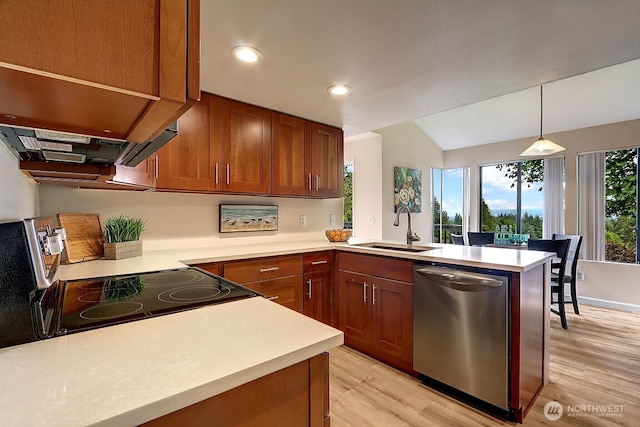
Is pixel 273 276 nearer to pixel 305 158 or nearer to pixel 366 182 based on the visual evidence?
pixel 305 158

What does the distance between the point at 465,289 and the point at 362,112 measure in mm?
1741

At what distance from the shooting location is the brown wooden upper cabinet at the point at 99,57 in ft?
1.44

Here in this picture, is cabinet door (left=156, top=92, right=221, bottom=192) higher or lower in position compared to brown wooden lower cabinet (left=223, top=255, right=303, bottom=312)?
higher

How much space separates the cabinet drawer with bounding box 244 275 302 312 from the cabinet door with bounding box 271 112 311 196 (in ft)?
2.67

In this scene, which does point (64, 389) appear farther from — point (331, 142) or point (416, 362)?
point (331, 142)

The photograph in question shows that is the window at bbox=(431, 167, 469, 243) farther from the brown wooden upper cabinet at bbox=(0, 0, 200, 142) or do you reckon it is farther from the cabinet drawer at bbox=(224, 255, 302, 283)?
the brown wooden upper cabinet at bbox=(0, 0, 200, 142)

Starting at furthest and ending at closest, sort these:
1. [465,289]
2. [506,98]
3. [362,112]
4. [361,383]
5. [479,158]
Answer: [479,158] → [506,98] → [362,112] → [361,383] → [465,289]

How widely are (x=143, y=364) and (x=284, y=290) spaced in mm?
1812

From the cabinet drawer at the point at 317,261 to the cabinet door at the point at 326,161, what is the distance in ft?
2.26

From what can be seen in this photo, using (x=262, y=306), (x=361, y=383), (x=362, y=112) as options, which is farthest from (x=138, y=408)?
(x=362, y=112)

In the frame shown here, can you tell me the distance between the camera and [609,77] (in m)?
3.46

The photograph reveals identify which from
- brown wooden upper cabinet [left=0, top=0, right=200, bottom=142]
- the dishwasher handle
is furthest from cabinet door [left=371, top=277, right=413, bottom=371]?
brown wooden upper cabinet [left=0, top=0, right=200, bottom=142]

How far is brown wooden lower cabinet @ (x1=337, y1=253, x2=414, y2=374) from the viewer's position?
7.29ft

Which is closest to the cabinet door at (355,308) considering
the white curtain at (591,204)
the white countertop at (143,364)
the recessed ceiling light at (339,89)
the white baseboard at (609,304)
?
the recessed ceiling light at (339,89)
